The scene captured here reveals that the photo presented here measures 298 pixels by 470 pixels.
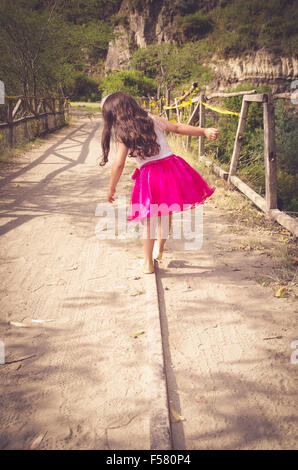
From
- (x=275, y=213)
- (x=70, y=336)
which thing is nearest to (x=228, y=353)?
(x=70, y=336)

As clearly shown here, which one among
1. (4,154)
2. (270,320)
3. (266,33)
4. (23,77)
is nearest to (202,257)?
(270,320)

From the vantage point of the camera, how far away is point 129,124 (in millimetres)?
2709

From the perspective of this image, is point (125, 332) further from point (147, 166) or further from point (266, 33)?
point (266, 33)

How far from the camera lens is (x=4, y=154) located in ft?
28.9

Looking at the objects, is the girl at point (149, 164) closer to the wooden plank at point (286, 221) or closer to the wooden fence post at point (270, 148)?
the wooden plank at point (286, 221)

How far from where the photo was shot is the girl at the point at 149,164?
274cm

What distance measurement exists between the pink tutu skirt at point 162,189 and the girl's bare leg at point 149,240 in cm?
11

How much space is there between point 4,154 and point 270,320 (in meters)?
8.19

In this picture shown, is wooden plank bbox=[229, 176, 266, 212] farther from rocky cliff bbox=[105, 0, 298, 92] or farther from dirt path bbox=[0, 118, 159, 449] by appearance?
rocky cliff bbox=[105, 0, 298, 92]

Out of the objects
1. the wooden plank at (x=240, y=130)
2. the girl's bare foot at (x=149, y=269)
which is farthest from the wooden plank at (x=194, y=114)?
the girl's bare foot at (x=149, y=269)

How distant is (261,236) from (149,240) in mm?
1633
